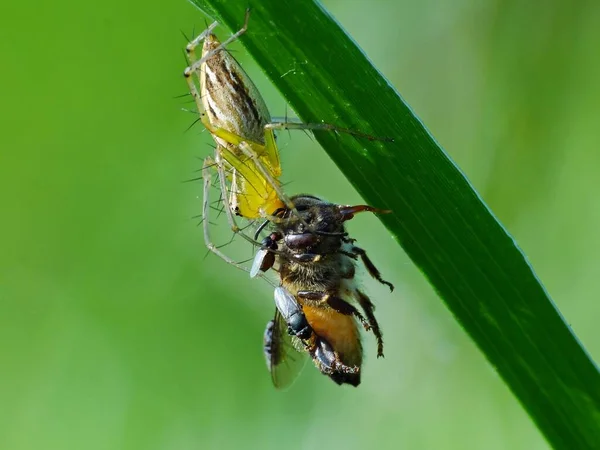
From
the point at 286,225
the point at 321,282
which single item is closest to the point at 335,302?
the point at 321,282

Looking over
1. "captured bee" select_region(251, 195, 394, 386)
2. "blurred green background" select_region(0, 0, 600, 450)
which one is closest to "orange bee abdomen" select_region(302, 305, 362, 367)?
"captured bee" select_region(251, 195, 394, 386)

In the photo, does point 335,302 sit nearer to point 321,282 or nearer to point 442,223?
point 321,282

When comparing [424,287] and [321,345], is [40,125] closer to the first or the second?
[424,287]

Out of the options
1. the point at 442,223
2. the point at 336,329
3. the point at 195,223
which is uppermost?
the point at 195,223

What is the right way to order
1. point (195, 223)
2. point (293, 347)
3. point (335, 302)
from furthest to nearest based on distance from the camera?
point (195, 223)
point (293, 347)
point (335, 302)

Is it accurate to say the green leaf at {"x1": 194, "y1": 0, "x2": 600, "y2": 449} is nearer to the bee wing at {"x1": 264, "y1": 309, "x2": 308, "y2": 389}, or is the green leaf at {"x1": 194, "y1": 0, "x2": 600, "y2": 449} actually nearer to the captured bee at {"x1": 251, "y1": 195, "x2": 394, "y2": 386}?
the captured bee at {"x1": 251, "y1": 195, "x2": 394, "y2": 386}

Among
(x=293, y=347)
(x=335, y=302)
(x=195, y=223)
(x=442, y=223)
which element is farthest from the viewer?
(x=195, y=223)

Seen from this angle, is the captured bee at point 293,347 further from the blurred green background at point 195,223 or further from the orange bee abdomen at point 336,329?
the blurred green background at point 195,223
